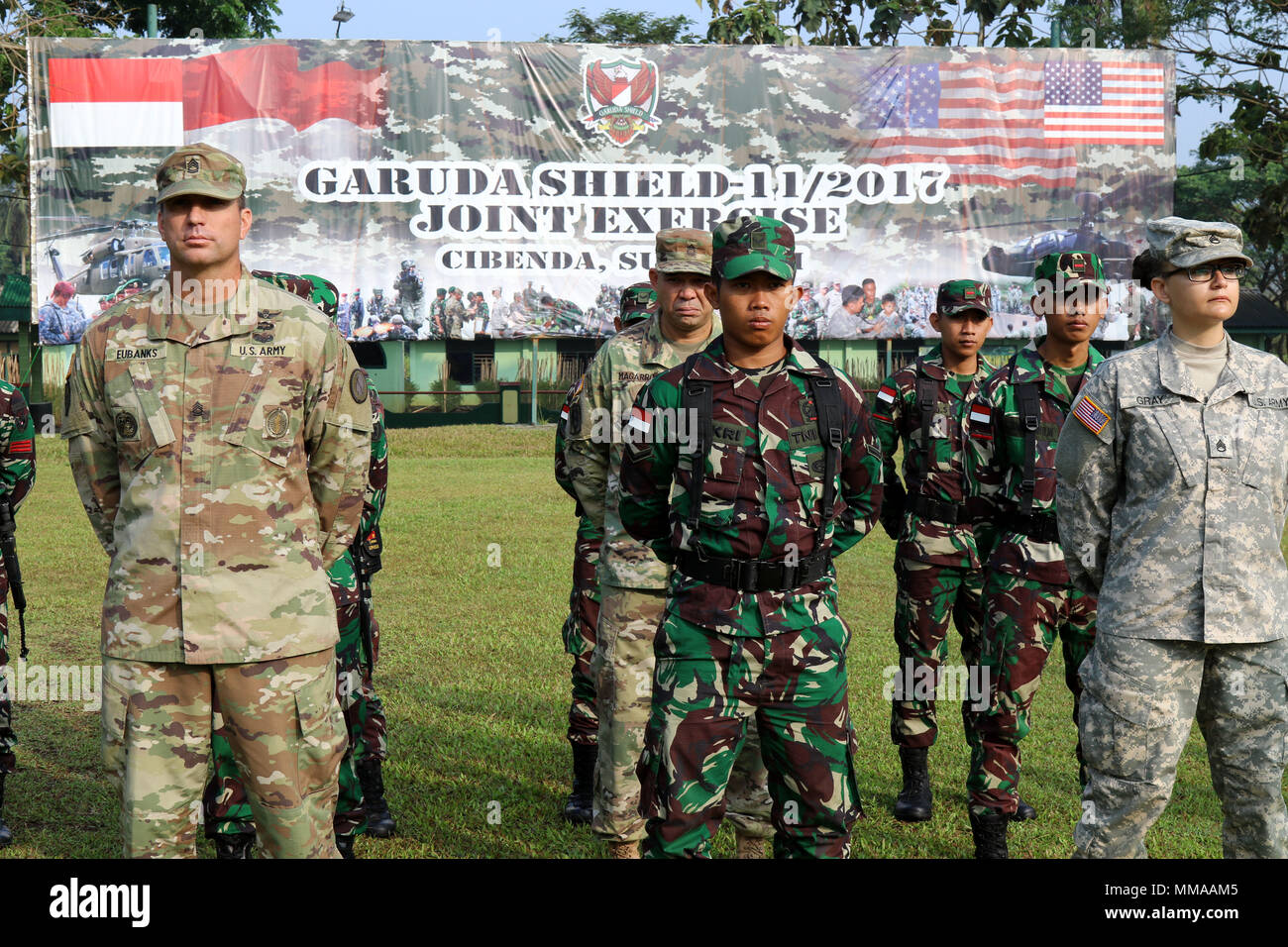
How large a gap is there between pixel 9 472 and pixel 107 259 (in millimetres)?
24165

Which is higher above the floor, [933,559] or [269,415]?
[269,415]

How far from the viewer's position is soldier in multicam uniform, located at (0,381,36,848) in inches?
235

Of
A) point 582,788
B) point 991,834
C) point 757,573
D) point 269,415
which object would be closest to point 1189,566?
point 757,573

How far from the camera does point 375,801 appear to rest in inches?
234

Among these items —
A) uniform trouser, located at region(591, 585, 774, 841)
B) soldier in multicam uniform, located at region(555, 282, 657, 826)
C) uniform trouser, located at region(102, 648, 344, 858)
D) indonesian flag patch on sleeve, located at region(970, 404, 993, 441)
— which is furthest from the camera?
soldier in multicam uniform, located at region(555, 282, 657, 826)

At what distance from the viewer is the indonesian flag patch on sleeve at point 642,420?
4.21 metres

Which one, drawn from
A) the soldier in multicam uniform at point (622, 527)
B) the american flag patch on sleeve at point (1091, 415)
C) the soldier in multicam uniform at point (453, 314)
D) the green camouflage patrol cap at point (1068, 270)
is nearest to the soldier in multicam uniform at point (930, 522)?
the green camouflage patrol cap at point (1068, 270)

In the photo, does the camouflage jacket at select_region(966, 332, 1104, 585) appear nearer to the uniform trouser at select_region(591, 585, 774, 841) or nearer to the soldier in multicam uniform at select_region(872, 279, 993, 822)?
the soldier in multicam uniform at select_region(872, 279, 993, 822)

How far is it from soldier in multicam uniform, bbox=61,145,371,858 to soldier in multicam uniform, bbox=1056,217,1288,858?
259 centimetres

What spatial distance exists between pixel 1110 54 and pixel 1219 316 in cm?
2850

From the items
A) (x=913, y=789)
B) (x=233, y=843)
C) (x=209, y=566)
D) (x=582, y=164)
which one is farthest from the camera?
(x=582, y=164)

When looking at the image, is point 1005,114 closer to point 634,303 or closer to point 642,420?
point 634,303

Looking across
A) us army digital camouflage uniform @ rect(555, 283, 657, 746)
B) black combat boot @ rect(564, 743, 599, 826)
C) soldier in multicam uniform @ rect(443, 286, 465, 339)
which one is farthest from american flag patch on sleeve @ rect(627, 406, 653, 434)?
soldier in multicam uniform @ rect(443, 286, 465, 339)
